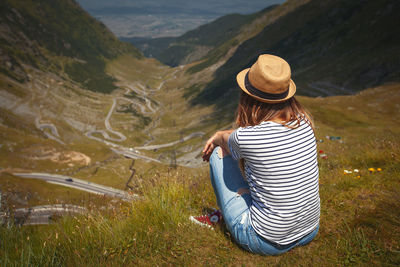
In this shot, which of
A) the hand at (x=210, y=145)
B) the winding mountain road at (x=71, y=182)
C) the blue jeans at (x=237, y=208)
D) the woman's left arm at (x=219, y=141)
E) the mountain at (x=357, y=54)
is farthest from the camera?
the winding mountain road at (x=71, y=182)

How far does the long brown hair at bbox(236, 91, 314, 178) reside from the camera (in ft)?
13.5

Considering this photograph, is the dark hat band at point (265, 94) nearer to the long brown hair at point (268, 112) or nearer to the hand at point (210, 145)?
the long brown hair at point (268, 112)

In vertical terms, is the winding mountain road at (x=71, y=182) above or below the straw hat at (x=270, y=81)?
below

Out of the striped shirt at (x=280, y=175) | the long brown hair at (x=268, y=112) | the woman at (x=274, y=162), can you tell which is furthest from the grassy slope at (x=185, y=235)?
the long brown hair at (x=268, y=112)

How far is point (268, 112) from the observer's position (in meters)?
4.20

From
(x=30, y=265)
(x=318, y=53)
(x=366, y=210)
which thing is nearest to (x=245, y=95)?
(x=366, y=210)

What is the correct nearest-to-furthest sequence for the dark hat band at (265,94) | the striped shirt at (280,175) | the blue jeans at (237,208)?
the striped shirt at (280,175) → the dark hat band at (265,94) → the blue jeans at (237,208)

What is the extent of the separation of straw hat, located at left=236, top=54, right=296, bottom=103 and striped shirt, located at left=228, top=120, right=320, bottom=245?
464 mm

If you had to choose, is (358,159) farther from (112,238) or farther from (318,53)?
(318,53)

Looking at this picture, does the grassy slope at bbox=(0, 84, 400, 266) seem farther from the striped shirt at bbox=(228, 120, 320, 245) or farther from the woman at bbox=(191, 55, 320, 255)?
the striped shirt at bbox=(228, 120, 320, 245)

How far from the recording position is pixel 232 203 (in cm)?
477

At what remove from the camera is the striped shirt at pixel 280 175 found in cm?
391

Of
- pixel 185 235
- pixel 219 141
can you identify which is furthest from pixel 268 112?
pixel 185 235

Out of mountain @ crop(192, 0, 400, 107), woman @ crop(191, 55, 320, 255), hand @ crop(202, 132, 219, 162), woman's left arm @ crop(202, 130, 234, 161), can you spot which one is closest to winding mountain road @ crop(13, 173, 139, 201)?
mountain @ crop(192, 0, 400, 107)
